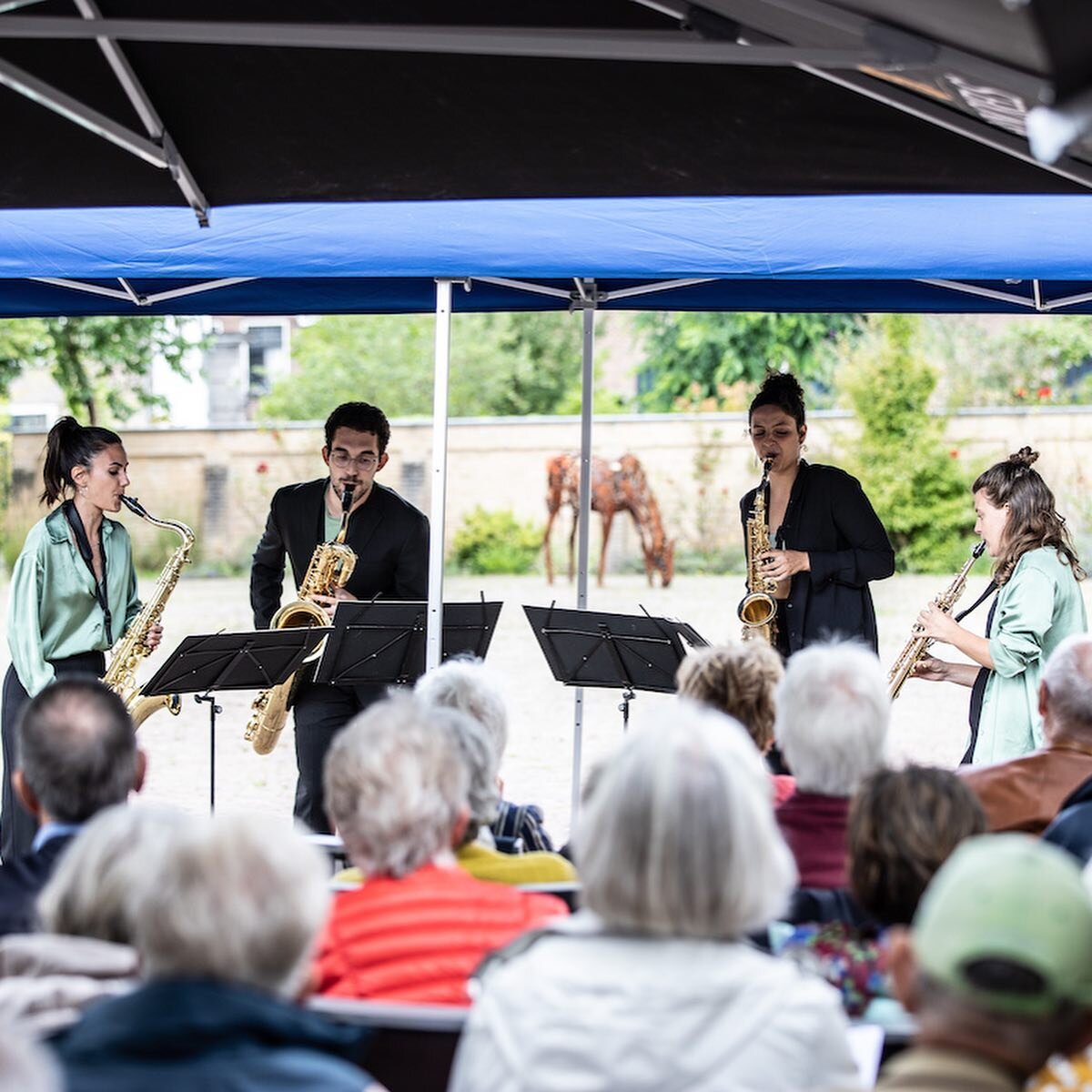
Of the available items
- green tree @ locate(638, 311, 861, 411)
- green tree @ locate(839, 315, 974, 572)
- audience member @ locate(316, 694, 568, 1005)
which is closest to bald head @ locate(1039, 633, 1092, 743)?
audience member @ locate(316, 694, 568, 1005)

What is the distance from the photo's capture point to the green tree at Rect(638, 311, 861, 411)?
23781 millimetres

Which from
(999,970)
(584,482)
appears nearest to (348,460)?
(584,482)

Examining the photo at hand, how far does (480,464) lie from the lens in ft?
67.6

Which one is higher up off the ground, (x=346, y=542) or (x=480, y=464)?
(x=480, y=464)

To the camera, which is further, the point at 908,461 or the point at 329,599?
the point at 908,461

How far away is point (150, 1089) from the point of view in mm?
1728

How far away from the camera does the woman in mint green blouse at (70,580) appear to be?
213 inches

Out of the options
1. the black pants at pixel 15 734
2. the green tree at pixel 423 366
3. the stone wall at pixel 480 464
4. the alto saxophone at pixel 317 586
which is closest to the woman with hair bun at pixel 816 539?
the alto saxophone at pixel 317 586

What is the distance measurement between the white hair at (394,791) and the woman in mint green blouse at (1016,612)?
111 inches

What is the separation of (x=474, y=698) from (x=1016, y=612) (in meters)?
2.34

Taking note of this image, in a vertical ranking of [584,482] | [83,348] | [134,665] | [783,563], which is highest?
[83,348]

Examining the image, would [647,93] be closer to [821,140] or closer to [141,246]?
[821,140]

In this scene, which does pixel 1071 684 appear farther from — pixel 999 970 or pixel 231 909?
pixel 231 909

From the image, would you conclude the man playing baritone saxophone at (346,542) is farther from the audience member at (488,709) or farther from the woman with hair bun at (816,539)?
the audience member at (488,709)
